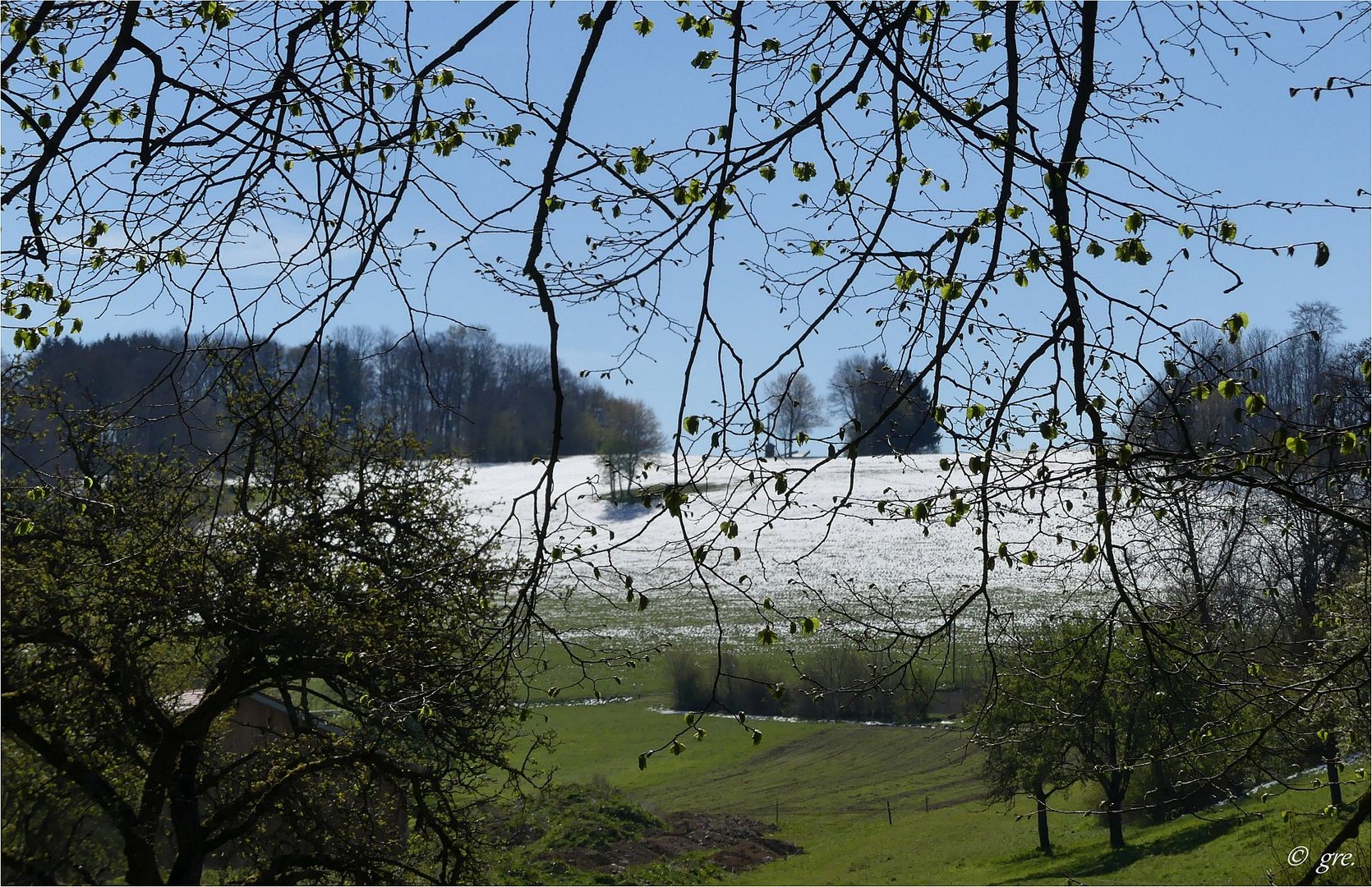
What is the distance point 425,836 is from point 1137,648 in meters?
7.74

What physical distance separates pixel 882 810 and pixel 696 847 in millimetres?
5419

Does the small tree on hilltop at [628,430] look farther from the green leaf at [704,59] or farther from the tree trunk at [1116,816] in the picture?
the green leaf at [704,59]

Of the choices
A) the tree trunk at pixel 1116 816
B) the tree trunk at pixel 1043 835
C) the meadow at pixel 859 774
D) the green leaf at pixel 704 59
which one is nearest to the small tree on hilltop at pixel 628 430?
the meadow at pixel 859 774

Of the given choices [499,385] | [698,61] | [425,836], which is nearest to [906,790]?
[499,385]

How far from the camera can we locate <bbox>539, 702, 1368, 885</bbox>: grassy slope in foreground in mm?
22625

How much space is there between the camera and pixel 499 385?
137 ft

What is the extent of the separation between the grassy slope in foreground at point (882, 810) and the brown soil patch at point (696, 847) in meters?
0.61

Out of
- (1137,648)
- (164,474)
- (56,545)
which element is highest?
(164,474)

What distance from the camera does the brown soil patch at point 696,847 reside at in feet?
85.4

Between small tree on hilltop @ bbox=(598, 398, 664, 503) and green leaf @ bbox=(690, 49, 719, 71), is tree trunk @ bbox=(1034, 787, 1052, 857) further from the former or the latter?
green leaf @ bbox=(690, 49, 719, 71)

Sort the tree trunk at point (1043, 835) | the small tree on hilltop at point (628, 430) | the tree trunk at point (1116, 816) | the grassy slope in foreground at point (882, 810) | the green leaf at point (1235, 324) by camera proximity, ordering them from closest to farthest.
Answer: the green leaf at point (1235, 324)
the grassy slope in foreground at point (882, 810)
the tree trunk at point (1116, 816)
the tree trunk at point (1043, 835)
the small tree on hilltop at point (628, 430)

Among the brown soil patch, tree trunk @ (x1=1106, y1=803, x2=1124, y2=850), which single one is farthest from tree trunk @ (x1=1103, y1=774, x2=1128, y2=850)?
the brown soil patch

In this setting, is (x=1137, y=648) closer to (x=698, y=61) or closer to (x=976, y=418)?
(x=976, y=418)

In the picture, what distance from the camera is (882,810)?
30.4m
